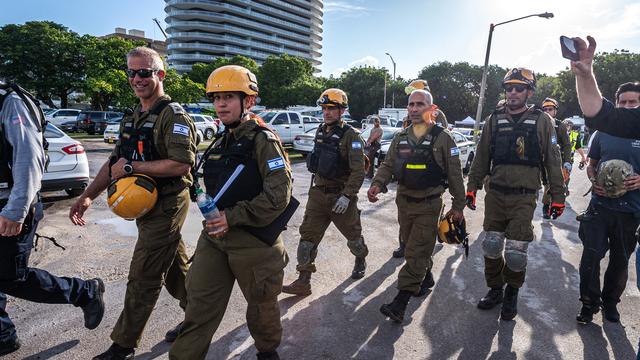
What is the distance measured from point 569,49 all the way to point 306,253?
→ 2.84 metres

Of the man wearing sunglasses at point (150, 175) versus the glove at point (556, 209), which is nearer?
the man wearing sunglasses at point (150, 175)

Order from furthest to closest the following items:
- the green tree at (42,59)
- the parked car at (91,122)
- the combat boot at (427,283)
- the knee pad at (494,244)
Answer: the green tree at (42,59), the parked car at (91,122), the combat boot at (427,283), the knee pad at (494,244)

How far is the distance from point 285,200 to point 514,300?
255 centimetres

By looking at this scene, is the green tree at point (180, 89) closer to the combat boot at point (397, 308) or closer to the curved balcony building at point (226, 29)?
the combat boot at point (397, 308)

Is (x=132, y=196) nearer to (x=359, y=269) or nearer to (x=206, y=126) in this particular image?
(x=359, y=269)

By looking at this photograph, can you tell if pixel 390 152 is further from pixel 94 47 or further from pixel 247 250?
pixel 94 47

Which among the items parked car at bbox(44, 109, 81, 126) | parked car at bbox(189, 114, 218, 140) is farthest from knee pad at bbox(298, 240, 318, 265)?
parked car at bbox(44, 109, 81, 126)

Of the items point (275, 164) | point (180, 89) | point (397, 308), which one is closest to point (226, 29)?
point (180, 89)

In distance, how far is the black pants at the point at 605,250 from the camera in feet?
11.5

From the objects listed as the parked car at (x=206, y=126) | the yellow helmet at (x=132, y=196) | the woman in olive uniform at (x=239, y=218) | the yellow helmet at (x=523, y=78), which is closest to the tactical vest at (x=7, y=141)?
the yellow helmet at (x=132, y=196)

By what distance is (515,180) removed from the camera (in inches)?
139

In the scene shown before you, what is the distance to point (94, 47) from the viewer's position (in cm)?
3825

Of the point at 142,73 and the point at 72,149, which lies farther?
the point at 72,149

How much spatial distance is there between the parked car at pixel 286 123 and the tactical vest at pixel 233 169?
1533cm
